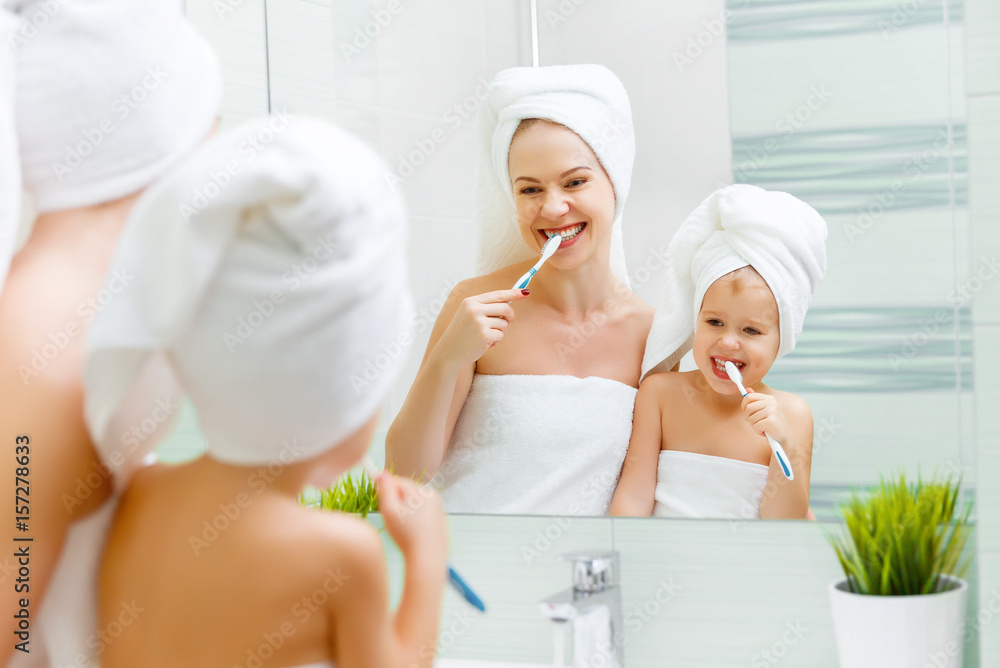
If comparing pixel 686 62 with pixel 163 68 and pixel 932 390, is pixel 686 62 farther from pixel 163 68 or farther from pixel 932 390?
pixel 163 68

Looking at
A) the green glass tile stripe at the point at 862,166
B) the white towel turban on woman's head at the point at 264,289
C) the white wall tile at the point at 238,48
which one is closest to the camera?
the white towel turban on woman's head at the point at 264,289

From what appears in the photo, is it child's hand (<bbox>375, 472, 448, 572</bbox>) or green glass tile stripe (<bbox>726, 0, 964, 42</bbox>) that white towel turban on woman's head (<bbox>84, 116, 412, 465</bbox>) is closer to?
child's hand (<bbox>375, 472, 448, 572</bbox>)

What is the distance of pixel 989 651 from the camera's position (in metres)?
0.65

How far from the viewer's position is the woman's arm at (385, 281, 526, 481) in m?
0.84

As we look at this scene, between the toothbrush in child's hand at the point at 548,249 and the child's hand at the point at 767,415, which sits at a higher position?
the toothbrush in child's hand at the point at 548,249

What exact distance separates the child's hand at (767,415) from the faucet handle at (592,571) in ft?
0.59

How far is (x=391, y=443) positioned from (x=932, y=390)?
1.64 feet

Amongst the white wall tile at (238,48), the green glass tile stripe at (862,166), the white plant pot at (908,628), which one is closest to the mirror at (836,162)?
the green glass tile stripe at (862,166)

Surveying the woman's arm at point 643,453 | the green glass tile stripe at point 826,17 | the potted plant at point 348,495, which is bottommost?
the potted plant at point 348,495

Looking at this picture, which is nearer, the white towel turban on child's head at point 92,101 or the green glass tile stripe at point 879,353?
the white towel turban on child's head at point 92,101

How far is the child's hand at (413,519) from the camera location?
0.46 meters

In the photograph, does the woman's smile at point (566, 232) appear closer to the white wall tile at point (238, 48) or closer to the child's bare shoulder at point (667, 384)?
the child's bare shoulder at point (667, 384)

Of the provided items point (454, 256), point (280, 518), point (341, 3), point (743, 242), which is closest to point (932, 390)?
point (743, 242)

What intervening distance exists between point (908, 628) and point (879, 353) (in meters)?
0.23
